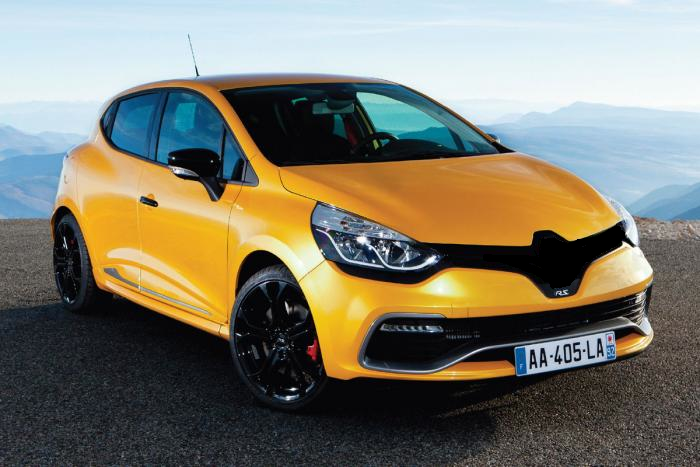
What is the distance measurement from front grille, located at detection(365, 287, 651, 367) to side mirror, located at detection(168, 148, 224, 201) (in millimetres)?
1331

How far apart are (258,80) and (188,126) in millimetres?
520

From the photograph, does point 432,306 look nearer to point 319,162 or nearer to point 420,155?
point 319,162

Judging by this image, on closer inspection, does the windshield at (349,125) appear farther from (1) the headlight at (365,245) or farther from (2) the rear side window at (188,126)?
(1) the headlight at (365,245)

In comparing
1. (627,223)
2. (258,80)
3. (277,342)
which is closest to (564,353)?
(627,223)

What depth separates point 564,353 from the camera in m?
3.72

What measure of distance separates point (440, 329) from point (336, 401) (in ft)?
2.39

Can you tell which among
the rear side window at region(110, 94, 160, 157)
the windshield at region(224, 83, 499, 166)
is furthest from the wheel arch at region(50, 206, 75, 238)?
the windshield at region(224, 83, 499, 166)

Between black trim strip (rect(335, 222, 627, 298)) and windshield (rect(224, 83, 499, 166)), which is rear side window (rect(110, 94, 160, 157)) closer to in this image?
windshield (rect(224, 83, 499, 166))

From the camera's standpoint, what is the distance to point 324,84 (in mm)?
5363

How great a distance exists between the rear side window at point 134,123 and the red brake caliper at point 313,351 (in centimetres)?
206

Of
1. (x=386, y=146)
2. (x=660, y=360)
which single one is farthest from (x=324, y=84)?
(x=660, y=360)

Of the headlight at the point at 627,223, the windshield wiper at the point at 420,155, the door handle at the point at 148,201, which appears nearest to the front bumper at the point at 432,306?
the headlight at the point at 627,223

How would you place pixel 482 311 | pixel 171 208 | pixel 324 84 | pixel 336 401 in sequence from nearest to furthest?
pixel 482 311
pixel 336 401
pixel 171 208
pixel 324 84

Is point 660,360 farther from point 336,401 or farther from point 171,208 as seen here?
point 171,208
